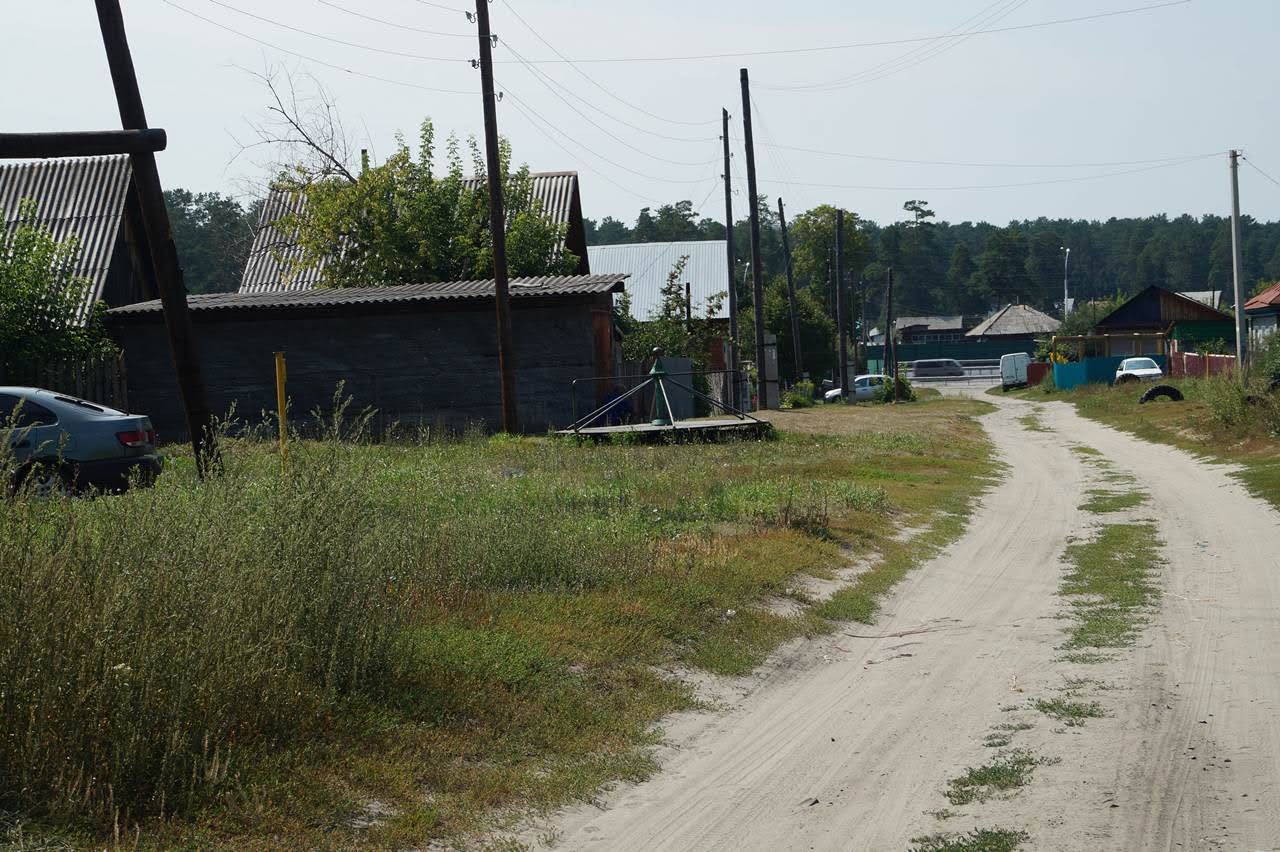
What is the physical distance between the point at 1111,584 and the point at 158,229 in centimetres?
984

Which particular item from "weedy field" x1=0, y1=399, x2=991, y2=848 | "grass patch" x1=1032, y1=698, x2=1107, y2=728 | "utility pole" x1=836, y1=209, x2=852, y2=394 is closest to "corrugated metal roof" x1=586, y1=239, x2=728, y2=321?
"utility pole" x1=836, y1=209, x2=852, y2=394

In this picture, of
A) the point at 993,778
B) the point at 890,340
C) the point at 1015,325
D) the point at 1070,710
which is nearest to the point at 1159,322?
the point at 890,340

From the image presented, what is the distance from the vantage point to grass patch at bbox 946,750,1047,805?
6.30m

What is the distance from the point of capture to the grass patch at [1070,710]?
294 inches

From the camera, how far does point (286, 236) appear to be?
39.9m

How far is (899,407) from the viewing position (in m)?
48.5

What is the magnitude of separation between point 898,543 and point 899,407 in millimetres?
34369

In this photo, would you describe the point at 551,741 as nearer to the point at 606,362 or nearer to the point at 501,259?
the point at 501,259

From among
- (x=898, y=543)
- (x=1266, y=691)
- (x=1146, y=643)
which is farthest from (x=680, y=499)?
(x=1266, y=691)

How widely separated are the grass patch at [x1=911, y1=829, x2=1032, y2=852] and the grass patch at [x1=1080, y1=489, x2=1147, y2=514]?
1313 centimetres

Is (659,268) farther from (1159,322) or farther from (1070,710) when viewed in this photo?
(1070,710)

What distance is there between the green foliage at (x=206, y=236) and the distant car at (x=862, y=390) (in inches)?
1566

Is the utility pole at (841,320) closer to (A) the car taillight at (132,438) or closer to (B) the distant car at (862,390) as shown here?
(B) the distant car at (862,390)

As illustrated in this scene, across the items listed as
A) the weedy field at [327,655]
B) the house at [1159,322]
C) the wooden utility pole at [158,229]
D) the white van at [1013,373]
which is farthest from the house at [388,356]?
the house at [1159,322]
